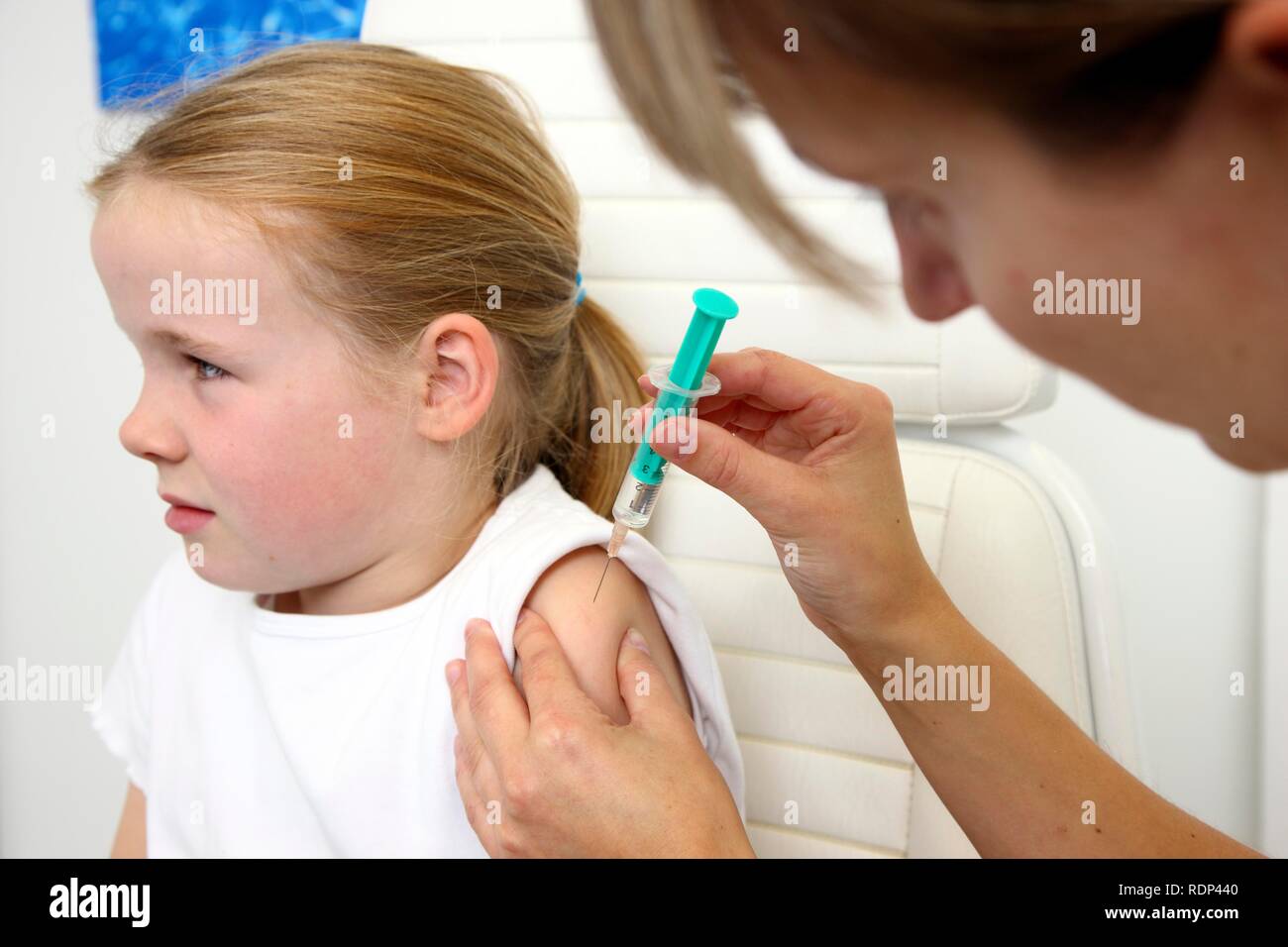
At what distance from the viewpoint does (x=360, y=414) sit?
91cm

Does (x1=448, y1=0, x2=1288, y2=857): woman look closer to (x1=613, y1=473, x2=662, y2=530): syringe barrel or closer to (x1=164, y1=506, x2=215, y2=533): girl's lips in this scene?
(x1=613, y1=473, x2=662, y2=530): syringe barrel

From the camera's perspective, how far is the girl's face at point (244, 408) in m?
0.87

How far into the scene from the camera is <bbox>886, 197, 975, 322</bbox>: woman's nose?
0.57m

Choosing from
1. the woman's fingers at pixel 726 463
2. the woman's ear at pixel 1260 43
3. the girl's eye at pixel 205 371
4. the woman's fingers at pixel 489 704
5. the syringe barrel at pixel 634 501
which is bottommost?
the woman's fingers at pixel 489 704

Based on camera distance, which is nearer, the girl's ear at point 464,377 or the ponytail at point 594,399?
the girl's ear at point 464,377

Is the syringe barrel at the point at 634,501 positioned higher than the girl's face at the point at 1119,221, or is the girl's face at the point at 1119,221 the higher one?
the girl's face at the point at 1119,221

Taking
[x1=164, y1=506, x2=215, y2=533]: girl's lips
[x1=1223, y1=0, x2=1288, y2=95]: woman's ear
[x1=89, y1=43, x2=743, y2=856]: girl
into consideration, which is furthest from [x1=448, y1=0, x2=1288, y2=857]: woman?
[x1=164, y1=506, x2=215, y2=533]: girl's lips

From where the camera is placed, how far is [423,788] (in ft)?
2.88

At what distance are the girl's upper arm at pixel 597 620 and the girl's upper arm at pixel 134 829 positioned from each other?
0.57m

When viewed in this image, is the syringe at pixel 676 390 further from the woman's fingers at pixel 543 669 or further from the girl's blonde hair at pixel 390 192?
the girl's blonde hair at pixel 390 192

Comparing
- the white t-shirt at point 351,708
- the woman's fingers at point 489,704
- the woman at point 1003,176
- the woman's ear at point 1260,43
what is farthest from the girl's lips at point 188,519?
the woman's ear at point 1260,43

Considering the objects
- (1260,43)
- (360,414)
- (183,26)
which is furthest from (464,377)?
(183,26)
